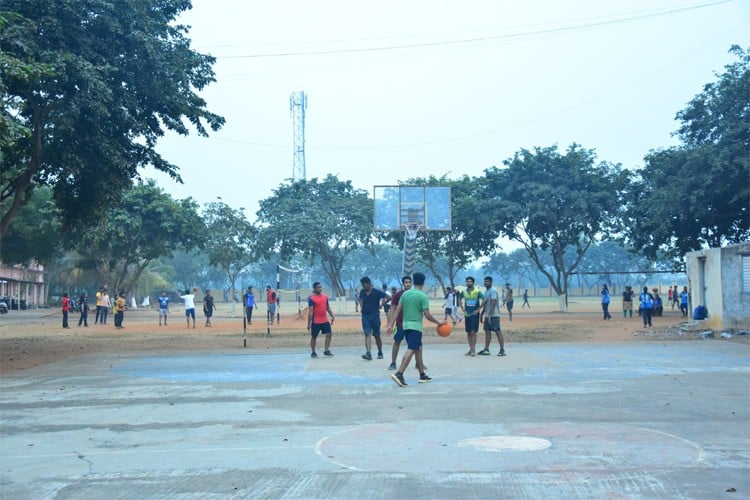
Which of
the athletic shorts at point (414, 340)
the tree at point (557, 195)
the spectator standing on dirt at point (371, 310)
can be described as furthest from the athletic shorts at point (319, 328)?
the tree at point (557, 195)

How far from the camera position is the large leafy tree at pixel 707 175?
111ft

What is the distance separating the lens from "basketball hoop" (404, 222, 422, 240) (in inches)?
1148

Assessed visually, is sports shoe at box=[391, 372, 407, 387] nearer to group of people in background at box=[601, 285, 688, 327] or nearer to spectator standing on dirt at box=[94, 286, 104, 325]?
group of people in background at box=[601, 285, 688, 327]

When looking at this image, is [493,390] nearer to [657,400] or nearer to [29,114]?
[657,400]

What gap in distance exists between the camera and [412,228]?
2983 cm

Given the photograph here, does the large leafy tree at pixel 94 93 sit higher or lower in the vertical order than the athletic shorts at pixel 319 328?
higher

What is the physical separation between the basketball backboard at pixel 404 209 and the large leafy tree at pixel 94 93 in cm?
968

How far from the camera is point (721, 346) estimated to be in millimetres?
20078

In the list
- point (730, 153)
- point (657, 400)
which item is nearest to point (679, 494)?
point (657, 400)

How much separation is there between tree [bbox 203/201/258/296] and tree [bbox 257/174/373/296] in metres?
1.41

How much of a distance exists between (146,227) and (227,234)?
7.67 metres

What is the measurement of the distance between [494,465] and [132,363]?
12575 mm

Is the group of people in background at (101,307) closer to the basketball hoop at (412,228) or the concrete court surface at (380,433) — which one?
the basketball hoop at (412,228)

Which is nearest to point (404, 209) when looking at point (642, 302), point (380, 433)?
point (642, 302)
